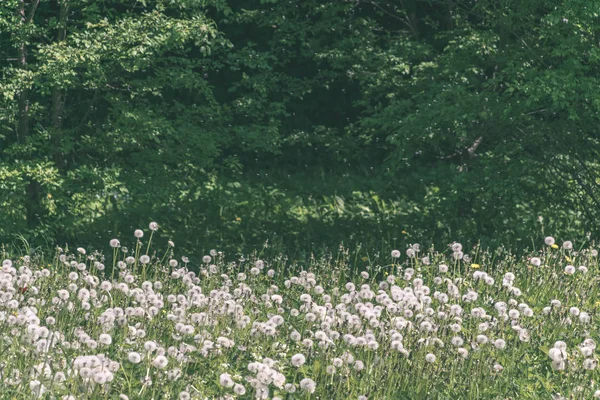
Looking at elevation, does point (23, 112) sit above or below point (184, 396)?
below

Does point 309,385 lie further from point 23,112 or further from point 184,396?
point 23,112

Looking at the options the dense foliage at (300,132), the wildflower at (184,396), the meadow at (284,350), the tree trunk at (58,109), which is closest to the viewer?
the wildflower at (184,396)

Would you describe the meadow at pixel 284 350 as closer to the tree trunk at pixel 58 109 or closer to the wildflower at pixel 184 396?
the wildflower at pixel 184 396

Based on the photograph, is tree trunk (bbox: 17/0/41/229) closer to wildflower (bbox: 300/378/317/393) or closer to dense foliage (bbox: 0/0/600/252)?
dense foliage (bbox: 0/0/600/252)

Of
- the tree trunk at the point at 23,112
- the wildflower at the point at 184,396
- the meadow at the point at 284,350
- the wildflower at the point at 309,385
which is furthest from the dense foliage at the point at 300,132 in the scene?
the wildflower at the point at 184,396

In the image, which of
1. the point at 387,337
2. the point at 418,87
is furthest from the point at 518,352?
A: the point at 418,87

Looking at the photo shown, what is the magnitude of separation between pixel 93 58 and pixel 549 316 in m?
4.86

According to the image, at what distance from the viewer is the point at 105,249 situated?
27.7 ft

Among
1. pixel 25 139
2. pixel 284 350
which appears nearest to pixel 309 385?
pixel 284 350

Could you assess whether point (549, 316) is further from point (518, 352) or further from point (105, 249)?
point (105, 249)

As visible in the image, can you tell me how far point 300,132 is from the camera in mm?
11680

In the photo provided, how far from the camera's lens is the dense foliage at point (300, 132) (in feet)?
26.4

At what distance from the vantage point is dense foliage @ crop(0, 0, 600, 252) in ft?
26.4

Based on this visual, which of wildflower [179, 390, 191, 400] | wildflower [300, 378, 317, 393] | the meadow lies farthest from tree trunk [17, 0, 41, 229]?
wildflower [300, 378, 317, 393]
